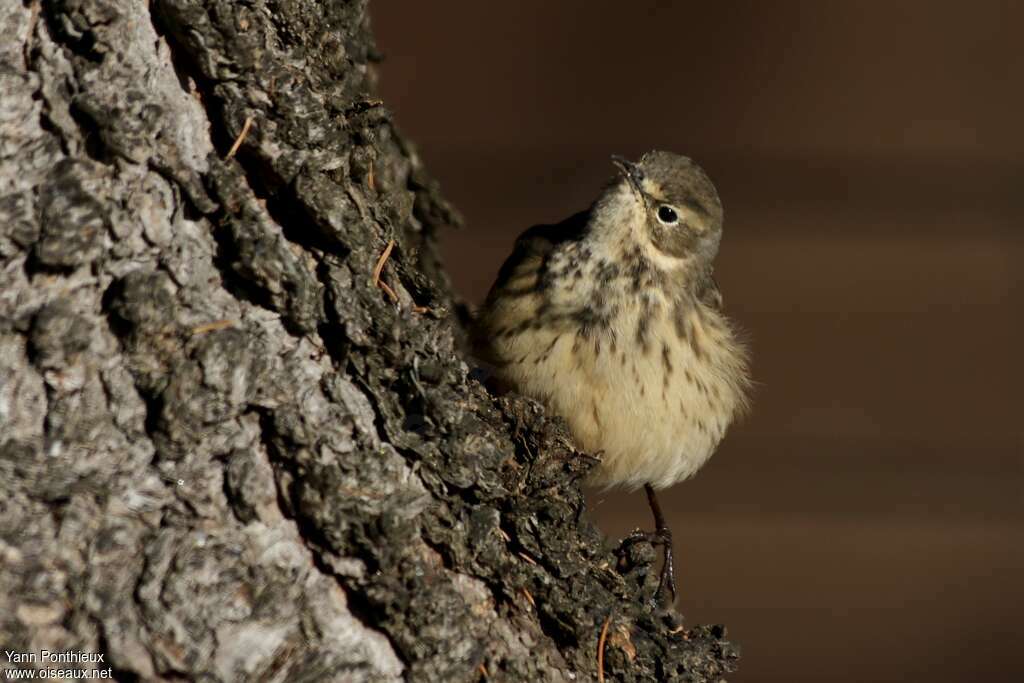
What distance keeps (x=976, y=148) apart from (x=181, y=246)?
5.31 metres

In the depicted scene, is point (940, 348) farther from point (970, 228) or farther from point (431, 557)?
point (431, 557)

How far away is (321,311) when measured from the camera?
111 inches

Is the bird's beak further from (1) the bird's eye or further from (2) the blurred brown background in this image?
(2) the blurred brown background

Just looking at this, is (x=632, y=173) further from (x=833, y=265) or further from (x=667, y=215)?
(x=833, y=265)

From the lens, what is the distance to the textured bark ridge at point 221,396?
2537mm

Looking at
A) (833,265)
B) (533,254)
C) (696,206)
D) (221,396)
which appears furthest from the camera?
(833,265)

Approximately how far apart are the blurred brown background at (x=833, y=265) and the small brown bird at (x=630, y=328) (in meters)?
2.09

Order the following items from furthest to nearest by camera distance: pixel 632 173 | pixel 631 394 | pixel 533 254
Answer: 1. pixel 632 173
2. pixel 533 254
3. pixel 631 394

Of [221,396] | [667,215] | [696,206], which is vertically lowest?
[221,396]

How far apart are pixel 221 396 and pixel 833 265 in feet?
16.3

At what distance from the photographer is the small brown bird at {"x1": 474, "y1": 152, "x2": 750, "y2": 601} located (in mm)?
4047

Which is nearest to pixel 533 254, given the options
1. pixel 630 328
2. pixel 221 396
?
pixel 630 328

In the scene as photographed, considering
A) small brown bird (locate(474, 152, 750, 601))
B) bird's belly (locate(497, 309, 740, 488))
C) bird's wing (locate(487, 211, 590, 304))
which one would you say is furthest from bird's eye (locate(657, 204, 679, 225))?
bird's belly (locate(497, 309, 740, 488))

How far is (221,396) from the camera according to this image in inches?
104
